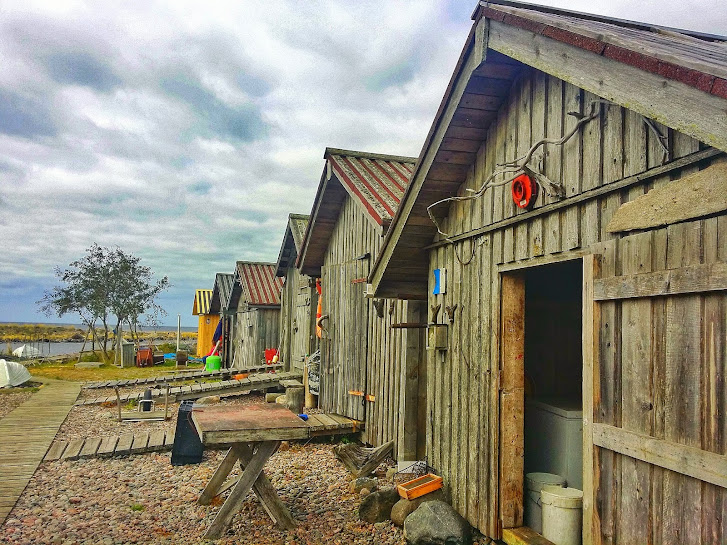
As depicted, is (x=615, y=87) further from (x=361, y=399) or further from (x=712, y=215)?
(x=361, y=399)

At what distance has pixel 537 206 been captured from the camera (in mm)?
4391

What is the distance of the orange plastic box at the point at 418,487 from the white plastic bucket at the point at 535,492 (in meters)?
1.03

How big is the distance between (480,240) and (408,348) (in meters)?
2.73

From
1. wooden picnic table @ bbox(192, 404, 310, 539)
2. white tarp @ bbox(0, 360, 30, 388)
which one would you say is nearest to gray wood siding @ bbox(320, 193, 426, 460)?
wooden picnic table @ bbox(192, 404, 310, 539)

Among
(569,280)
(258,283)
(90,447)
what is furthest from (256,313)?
(569,280)

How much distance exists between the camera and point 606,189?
3.58 meters

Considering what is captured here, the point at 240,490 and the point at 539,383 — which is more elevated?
the point at 539,383

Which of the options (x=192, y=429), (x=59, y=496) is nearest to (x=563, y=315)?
(x=192, y=429)

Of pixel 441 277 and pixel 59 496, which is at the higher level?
pixel 441 277

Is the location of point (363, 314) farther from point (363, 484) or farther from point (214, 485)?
point (214, 485)

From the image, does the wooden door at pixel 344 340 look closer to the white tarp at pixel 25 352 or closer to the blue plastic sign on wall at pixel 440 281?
the blue plastic sign on wall at pixel 440 281

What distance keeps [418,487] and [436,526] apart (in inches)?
27.8

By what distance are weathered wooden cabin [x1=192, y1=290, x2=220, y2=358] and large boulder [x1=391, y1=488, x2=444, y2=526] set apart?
27524 mm

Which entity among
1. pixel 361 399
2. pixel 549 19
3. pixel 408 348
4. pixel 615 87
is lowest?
pixel 361 399
